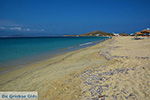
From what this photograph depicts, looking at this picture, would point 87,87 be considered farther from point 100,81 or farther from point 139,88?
point 139,88

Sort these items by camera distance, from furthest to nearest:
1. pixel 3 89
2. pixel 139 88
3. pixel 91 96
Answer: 1. pixel 3 89
2. pixel 139 88
3. pixel 91 96

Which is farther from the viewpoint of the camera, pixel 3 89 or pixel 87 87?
pixel 3 89

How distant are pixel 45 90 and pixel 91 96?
1.60 metres

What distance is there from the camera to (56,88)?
11.7 feet

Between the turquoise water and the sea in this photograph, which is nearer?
the sea

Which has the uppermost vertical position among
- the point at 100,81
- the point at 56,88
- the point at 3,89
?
the point at 100,81

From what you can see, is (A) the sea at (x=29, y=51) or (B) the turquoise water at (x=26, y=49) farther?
(B) the turquoise water at (x=26, y=49)

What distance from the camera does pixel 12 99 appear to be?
320cm

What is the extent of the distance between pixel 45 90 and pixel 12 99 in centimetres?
98

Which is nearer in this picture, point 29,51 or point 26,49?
point 29,51

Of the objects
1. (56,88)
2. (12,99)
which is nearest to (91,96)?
(56,88)

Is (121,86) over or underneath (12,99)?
over

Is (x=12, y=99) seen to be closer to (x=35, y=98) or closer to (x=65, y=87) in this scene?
(x=35, y=98)

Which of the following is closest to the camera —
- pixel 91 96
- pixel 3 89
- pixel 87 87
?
pixel 91 96
